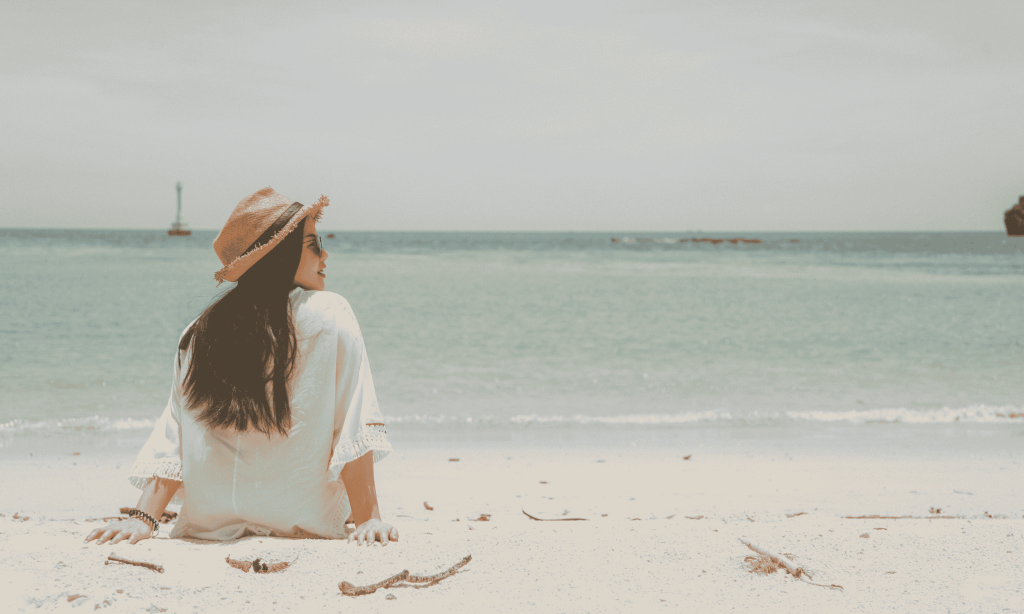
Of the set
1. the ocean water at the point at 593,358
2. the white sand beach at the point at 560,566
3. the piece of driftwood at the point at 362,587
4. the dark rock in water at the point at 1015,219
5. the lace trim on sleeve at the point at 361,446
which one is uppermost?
the dark rock in water at the point at 1015,219

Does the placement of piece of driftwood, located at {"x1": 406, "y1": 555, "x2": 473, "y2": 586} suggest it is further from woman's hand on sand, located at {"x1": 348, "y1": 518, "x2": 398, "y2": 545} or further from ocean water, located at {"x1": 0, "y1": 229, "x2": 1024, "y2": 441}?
ocean water, located at {"x1": 0, "y1": 229, "x2": 1024, "y2": 441}

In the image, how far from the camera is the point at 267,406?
2221 mm

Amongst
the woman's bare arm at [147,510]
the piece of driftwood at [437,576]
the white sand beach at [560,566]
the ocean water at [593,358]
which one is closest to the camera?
the white sand beach at [560,566]

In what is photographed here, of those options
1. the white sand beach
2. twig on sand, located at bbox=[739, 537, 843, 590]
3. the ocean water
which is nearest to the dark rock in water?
the ocean water

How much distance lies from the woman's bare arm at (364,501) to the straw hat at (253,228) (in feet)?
2.33

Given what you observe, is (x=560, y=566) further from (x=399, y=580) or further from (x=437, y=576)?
(x=399, y=580)

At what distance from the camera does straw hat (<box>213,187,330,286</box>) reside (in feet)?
7.31

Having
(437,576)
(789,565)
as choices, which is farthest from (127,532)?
(789,565)

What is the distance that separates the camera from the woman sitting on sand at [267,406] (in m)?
2.20

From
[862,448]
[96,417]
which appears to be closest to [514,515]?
[862,448]

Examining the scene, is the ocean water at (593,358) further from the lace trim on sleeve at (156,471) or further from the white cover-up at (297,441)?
the lace trim on sleeve at (156,471)

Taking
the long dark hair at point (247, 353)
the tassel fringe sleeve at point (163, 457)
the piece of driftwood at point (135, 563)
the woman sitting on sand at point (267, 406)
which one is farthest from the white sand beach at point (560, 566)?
the long dark hair at point (247, 353)

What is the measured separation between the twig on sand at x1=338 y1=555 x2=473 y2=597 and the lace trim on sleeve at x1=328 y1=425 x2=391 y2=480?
36cm

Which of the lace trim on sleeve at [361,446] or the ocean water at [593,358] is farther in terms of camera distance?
the ocean water at [593,358]
